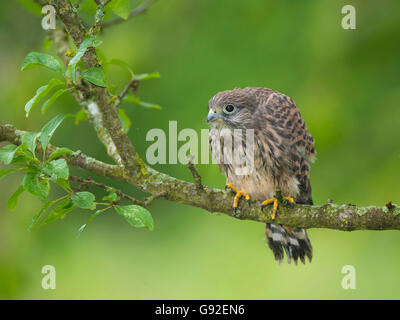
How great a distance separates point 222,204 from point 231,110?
92 cm

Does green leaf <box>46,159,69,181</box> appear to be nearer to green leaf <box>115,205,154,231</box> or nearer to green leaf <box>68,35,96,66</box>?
green leaf <box>115,205,154,231</box>

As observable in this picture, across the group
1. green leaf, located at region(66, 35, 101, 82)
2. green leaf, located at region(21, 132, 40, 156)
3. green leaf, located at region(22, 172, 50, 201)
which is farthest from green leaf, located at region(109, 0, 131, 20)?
green leaf, located at region(22, 172, 50, 201)

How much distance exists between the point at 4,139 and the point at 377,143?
2926mm

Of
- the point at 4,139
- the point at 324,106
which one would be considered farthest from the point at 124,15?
the point at 324,106

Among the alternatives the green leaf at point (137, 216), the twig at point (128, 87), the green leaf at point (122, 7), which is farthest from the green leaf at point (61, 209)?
the twig at point (128, 87)

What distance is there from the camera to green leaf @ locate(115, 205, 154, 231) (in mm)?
2086

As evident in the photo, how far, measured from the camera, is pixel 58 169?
200cm

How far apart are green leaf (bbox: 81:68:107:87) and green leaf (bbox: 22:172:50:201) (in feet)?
1.45

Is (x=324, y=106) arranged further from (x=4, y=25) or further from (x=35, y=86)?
(x=4, y=25)

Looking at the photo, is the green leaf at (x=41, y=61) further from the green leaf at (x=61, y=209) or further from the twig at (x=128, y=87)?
the twig at (x=128, y=87)

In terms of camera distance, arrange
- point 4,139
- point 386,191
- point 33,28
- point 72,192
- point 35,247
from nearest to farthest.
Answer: point 72,192
point 4,139
point 386,191
point 35,247
point 33,28

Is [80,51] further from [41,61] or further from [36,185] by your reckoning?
[36,185]

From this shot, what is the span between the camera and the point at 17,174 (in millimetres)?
4777

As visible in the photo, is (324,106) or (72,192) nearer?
(72,192)
